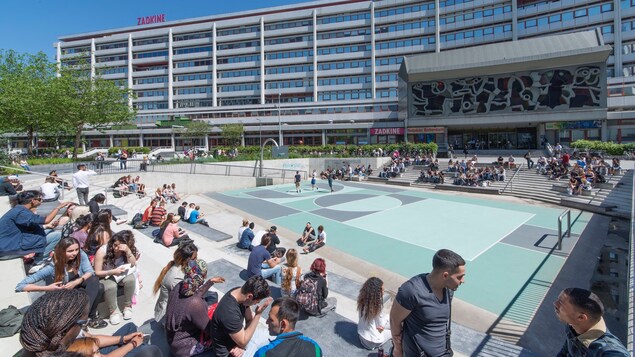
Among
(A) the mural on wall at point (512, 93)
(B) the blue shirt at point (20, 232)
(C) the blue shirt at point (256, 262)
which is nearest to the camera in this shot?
(B) the blue shirt at point (20, 232)

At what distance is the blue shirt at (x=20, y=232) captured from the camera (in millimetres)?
6043

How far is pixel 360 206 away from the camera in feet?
64.4

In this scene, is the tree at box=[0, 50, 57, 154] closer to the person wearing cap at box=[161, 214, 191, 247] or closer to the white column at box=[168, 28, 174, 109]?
the person wearing cap at box=[161, 214, 191, 247]

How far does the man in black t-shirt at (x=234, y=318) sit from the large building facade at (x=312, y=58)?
47.0 m

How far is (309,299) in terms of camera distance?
5.89 metres

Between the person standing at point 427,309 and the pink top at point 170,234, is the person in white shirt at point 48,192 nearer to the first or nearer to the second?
the pink top at point 170,234

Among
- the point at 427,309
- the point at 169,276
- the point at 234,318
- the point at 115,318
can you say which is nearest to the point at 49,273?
the point at 115,318

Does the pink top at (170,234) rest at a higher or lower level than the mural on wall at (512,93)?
lower

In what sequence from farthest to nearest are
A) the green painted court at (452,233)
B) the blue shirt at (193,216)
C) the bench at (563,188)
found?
the bench at (563,188), the blue shirt at (193,216), the green painted court at (452,233)

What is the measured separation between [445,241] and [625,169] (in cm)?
2109

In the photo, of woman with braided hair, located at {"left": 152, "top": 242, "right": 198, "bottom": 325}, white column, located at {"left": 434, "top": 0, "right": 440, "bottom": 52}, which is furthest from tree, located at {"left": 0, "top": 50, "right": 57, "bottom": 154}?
white column, located at {"left": 434, "top": 0, "right": 440, "bottom": 52}

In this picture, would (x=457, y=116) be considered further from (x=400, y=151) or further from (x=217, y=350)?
(x=217, y=350)

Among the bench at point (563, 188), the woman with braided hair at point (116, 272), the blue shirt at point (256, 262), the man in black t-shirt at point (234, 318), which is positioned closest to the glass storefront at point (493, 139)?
the bench at point (563, 188)

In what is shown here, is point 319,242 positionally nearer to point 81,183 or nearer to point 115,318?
point 115,318
